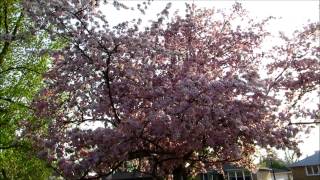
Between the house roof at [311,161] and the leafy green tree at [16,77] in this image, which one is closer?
the leafy green tree at [16,77]

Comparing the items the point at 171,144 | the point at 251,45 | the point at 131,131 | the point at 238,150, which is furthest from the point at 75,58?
the point at 251,45

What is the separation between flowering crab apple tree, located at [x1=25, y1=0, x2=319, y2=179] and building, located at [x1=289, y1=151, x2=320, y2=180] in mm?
41202

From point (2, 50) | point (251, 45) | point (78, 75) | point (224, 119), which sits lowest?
point (224, 119)

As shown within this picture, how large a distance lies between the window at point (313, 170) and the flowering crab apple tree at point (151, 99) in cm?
4130

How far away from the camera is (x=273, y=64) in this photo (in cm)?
1384

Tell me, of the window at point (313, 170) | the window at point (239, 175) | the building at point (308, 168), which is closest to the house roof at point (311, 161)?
the building at point (308, 168)

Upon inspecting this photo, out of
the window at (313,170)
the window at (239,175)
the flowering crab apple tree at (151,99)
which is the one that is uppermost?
the window at (313,170)

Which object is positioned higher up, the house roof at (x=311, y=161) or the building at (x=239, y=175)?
the house roof at (x=311, y=161)

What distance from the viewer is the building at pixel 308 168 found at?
50781 millimetres

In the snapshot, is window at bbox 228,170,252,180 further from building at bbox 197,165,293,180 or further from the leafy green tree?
the leafy green tree

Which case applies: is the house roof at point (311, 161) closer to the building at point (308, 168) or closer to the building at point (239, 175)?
the building at point (308, 168)

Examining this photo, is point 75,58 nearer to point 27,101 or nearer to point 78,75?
point 78,75

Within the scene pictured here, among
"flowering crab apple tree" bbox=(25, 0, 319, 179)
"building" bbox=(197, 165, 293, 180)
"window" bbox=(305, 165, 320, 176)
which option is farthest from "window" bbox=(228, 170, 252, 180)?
"flowering crab apple tree" bbox=(25, 0, 319, 179)

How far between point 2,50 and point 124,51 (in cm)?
1137
